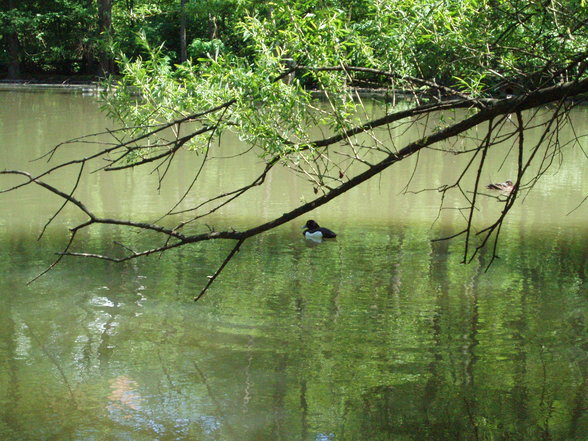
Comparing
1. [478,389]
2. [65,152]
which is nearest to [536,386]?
[478,389]

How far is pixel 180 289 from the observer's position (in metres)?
7.30

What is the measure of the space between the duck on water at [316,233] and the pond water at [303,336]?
0.11 metres

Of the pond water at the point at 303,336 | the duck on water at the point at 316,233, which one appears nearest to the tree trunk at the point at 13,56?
the pond water at the point at 303,336

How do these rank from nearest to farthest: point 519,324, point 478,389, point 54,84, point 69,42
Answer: point 478,389 < point 519,324 < point 54,84 < point 69,42

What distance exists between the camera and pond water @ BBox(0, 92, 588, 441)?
4.84m

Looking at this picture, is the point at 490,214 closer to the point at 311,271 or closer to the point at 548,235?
the point at 548,235

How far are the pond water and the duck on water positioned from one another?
0.11 m

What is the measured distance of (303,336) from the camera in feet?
20.4

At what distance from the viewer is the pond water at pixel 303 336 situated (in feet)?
15.9

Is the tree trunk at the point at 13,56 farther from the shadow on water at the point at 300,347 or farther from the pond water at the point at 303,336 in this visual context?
the shadow on water at the point at 300,347

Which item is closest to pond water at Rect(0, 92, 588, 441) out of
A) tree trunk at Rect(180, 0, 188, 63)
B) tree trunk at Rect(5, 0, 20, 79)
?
tree trunk at Rect(180, 0, 188, 63)

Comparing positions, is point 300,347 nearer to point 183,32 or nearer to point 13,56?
point 183,32

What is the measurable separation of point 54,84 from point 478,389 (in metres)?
32.5

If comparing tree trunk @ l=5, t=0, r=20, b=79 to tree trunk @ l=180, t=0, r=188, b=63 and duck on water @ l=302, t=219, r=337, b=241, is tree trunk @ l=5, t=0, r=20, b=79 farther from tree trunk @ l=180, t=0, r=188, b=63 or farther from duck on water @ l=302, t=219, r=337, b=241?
duck on water @ l=302, t=219, r=337, b=241
